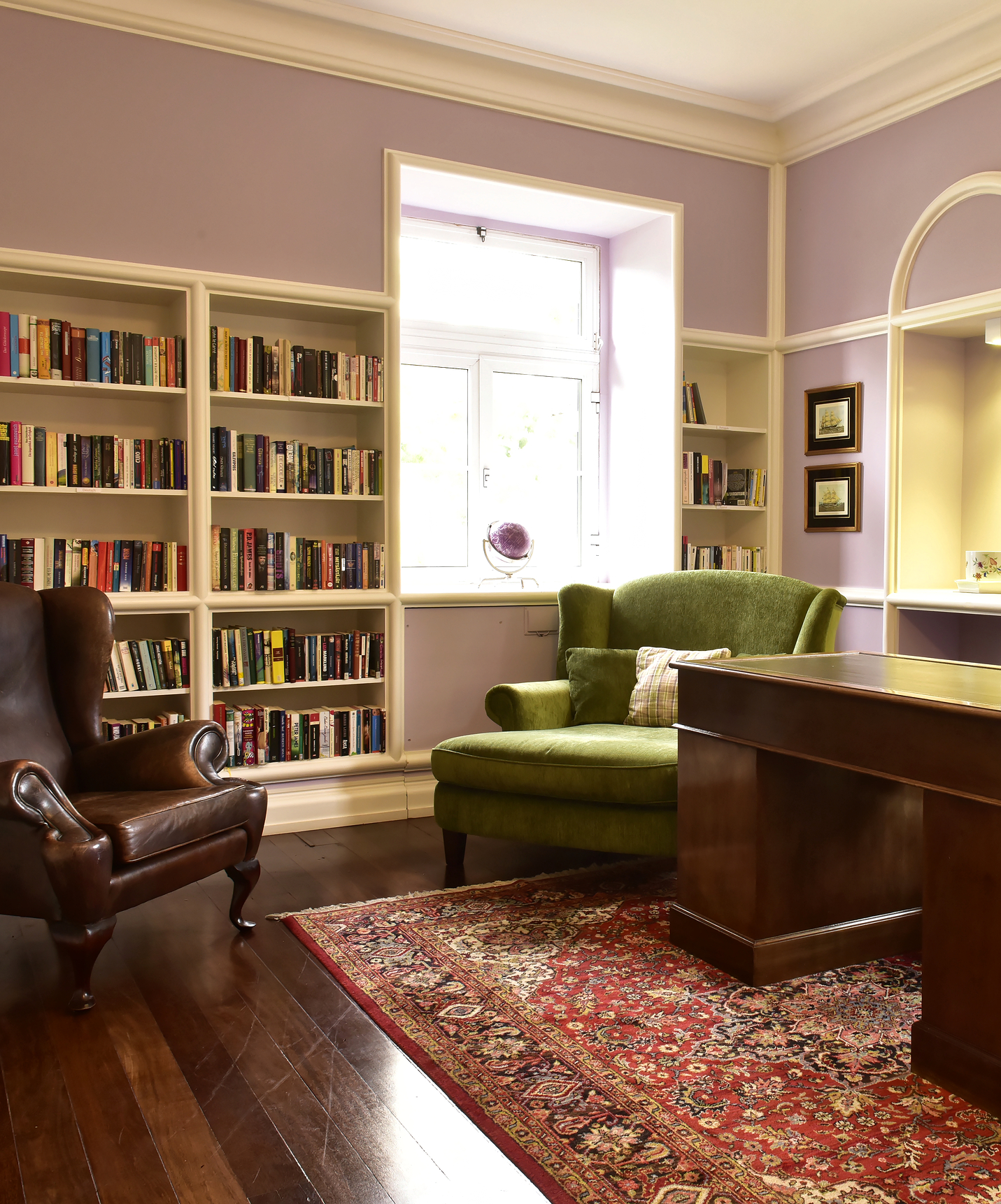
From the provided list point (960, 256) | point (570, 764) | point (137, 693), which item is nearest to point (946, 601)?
point (960, 256)

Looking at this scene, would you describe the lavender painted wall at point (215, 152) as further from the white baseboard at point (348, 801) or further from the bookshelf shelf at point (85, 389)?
the white baseboard at point (348, 801)

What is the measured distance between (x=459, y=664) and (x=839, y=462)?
2.02 meters

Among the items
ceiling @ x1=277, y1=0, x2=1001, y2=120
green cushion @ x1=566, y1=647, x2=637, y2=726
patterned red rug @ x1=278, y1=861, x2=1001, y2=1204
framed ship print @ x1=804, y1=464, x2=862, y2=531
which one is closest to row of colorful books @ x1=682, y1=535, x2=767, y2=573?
framed ship print @ x1=804, y1=464, x2=862, y2=531

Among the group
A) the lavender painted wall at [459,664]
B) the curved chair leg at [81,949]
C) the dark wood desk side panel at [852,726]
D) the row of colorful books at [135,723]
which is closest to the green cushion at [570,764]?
the dark wood desk side panel at [852,726]

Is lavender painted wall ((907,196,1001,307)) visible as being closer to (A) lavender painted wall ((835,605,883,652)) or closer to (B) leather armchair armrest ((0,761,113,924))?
(A) lavender painted wall ((835,605,883,652))

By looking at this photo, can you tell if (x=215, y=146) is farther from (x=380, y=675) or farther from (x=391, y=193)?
(x=380, y=675)

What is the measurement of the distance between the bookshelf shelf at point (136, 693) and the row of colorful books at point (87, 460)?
2.47 ft

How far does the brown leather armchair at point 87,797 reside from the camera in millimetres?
2555

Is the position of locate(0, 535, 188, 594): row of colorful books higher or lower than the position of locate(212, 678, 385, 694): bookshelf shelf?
higher

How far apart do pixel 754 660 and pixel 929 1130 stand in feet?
4.11

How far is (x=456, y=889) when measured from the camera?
346cm

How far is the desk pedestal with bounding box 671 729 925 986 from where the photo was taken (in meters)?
2.62

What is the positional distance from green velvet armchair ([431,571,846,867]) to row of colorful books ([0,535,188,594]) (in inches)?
49.1

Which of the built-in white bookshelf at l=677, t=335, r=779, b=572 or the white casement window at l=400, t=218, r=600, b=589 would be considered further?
the built-in white bookshelf at l=677, t=335, r=779, b=572
